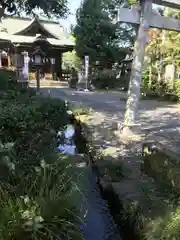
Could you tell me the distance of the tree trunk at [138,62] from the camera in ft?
24.5

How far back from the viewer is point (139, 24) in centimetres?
755

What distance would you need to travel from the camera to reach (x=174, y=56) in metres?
15.8

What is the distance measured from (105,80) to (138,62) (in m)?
15.1

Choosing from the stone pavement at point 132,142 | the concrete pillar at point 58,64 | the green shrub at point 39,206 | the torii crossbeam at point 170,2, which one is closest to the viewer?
the green shrub at point 39,206

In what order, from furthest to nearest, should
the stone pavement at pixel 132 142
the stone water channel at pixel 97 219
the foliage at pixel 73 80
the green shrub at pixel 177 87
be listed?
the foliage at pixel 73 80 < the green shrub at pixel 177 87 < the stone pavement at pixel 132 142 < the stone water channel at pixel 97 219

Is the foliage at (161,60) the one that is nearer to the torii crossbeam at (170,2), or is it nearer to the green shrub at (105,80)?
the green shrub at (105,80)

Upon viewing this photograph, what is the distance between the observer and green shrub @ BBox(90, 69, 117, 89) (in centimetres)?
2252

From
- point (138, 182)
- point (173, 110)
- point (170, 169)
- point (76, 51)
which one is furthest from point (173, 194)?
point (76, 51)

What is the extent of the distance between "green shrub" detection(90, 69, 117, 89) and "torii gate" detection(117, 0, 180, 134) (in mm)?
14304

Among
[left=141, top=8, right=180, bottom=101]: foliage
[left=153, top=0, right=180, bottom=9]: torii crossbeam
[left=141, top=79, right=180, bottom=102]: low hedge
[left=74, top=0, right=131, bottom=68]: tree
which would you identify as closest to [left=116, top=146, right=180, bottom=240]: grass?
[left=153, top=0, right=180, bottom=9]: torii crossbeam

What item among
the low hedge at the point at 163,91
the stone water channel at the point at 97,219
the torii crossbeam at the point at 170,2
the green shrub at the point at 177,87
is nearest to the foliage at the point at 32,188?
the stone water channel at the point at 97,219

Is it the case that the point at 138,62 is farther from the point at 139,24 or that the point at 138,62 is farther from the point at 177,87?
the point at 177,87

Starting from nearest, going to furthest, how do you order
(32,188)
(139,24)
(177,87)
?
(32,188)
(139,24)
(177,87)

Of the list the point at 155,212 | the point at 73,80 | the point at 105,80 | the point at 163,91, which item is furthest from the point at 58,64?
the point at 155,212
